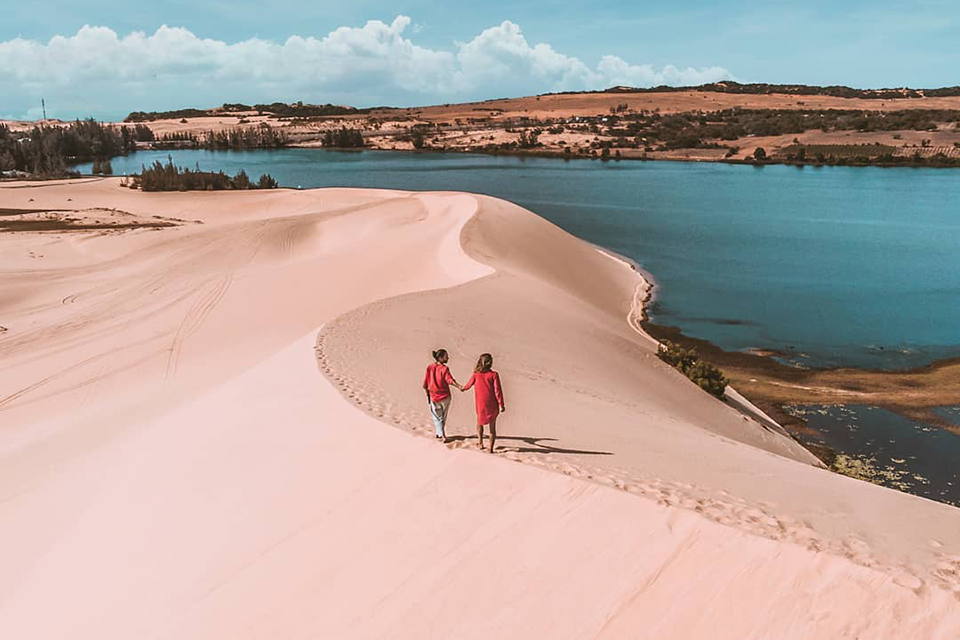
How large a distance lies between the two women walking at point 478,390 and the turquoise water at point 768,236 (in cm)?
1643

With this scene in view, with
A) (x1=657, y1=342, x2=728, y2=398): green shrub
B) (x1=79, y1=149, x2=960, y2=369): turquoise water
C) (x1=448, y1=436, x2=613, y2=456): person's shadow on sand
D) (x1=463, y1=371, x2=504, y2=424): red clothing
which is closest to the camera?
(x1=463, y1=371, x2=504, y2=424): red clothing

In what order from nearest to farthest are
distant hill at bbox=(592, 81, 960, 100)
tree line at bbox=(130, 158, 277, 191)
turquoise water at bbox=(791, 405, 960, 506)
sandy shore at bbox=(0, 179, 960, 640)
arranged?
1. sandy shore at bbox=(0, 179, 960, 640)
2. turquoise water at bbox=(791, 405, 960, 506)
3. tree line at bbox=(130, 158, 277, 191)
4. distant hill at bbox=(592, 81, 960, 100)

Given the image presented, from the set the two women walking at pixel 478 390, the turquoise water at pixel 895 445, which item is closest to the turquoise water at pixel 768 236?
the turquoise water at pixel 895 445

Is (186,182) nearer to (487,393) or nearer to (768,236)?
(768,236)

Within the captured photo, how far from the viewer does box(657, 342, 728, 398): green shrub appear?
15430mm

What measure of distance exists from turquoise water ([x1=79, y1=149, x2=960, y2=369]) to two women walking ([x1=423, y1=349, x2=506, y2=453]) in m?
16.4

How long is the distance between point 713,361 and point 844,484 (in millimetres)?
12679

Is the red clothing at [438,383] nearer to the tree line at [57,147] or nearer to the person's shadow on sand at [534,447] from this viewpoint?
the person's shadow on sand at [534,447]

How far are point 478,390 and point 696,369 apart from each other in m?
10.6

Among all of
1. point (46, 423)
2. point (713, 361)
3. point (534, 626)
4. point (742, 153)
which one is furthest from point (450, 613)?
point (742, 153)

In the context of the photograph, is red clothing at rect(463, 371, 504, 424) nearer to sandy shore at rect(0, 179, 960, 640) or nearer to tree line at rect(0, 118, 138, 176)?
sandy shore at rect(0, 179, 960, 640)

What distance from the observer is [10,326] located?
1888cm

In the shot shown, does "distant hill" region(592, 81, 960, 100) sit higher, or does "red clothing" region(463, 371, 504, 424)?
"distant hill" region(592, 81, 960, 100)

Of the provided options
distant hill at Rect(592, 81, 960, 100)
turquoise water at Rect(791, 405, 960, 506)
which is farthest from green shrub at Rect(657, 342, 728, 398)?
distant hill at Rect(592, 81, 960, 100)
